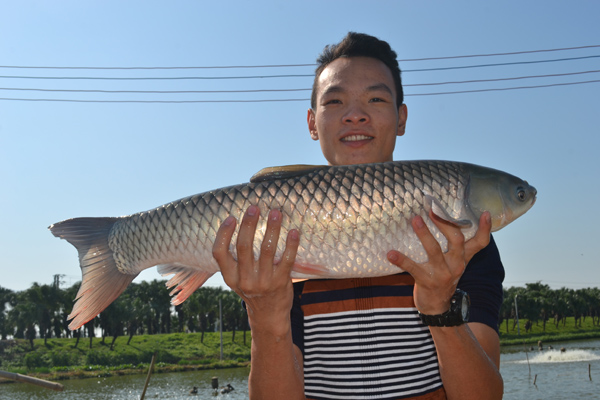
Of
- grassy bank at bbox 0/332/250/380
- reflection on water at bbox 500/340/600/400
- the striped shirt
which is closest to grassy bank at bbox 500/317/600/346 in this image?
reflection on water at bbox 500/340/600/400

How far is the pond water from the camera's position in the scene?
139 ft

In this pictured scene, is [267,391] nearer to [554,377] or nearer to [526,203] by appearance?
[526,203]

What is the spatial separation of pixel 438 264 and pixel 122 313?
276 ft

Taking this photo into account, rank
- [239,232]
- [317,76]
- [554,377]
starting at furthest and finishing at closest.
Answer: [554,377] < [317,76] < [239,232]

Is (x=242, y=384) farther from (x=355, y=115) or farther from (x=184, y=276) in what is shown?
(x=355, y=115)

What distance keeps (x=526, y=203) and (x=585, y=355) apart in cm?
7211

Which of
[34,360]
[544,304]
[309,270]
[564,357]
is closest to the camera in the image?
[309,270]

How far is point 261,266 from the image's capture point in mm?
3049

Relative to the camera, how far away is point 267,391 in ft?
10.6

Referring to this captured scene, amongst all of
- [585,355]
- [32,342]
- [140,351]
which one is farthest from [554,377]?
[32,342]

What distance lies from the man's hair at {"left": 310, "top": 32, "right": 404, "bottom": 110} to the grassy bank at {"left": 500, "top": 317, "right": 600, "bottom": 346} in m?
95.1

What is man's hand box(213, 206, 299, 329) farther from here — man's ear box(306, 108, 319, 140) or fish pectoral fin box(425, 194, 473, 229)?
man's ear box(306, 108, 319, 140)

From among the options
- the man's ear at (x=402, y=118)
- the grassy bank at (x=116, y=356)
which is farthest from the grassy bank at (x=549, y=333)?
the man's ear at (x=402, y=118)

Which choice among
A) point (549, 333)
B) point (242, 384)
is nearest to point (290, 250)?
point (242, 384)
